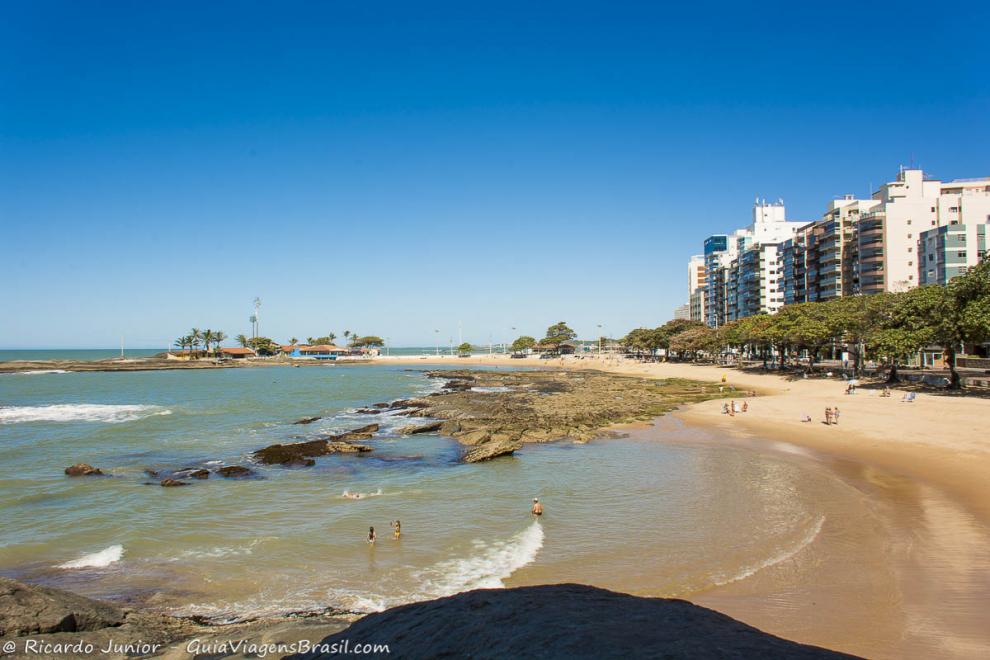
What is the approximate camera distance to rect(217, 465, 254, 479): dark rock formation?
2447 centimetres

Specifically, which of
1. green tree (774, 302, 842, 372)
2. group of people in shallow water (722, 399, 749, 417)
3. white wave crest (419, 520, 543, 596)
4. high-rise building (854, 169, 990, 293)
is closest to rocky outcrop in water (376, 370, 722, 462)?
group of people in shallow water (722, 399, 749, 417)

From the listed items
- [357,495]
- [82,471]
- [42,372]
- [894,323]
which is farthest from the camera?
[42,372]

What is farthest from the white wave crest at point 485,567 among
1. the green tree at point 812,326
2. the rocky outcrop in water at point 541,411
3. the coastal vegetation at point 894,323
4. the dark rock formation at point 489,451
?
the green tree at point 812,326

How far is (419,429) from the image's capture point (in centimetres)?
3666

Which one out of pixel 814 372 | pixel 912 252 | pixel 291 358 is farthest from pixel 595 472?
pixel 291 358

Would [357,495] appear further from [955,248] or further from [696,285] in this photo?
[696,285]

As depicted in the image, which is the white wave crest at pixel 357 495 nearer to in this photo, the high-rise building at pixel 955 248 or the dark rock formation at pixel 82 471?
the dark rock formation at pixel 82 471

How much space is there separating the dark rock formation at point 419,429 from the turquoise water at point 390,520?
104 inches

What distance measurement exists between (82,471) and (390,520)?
17.0m

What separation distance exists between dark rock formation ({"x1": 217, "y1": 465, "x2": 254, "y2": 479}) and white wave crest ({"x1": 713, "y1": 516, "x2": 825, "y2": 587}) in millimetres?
20231

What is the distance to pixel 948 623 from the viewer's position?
10.5m

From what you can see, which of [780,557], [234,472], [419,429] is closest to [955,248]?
[419,429]

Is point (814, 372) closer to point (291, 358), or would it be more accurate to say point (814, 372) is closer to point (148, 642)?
point (148, 642)

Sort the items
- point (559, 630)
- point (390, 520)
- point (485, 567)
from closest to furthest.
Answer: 1. point (559, 630)
2. point (485, 567)
3. point (390, 520)
